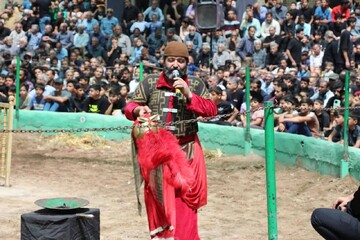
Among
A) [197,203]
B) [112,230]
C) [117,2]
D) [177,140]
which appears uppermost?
[117,2]

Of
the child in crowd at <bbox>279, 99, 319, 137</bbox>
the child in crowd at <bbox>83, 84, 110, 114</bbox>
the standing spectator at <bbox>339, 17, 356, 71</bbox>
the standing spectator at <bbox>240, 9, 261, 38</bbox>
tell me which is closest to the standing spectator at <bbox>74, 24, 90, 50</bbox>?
the standing spectator at <bbox>240, 9, 261, 38</bbox>

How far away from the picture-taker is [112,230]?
1052cm

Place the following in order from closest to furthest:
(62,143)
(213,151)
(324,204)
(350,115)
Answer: (324,204), (350,115), (213,151), (62,143)

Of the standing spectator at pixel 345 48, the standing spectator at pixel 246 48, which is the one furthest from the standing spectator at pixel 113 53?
the standing spectator at pixel 345 48

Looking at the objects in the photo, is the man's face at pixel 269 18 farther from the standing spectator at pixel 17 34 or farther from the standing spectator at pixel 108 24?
the standing spectator at pixel 17 34

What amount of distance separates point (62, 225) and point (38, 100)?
10.5m

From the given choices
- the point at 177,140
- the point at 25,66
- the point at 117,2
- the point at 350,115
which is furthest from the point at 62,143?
the point at 117,2

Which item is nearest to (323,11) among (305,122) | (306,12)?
(306,12)

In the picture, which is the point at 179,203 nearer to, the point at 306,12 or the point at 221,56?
the point at 221,56

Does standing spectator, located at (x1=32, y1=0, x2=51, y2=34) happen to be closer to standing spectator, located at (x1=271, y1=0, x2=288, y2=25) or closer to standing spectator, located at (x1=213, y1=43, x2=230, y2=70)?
standing spectator, located at (x1=271, y1=0, x2=288, y2=25)

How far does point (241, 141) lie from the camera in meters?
15.3

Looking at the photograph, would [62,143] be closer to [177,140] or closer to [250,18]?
[250,18]

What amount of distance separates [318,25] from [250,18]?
5.24 feet

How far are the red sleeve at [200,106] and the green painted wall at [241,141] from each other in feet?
14.8
